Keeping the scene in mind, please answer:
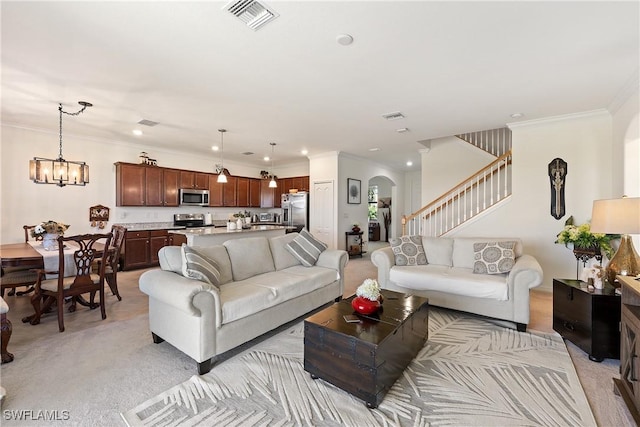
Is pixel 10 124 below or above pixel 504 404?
above

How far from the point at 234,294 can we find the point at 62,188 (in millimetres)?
4842

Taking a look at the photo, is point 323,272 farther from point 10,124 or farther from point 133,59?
point 10,124

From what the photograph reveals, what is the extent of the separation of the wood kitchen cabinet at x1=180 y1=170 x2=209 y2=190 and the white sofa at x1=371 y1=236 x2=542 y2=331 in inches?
192

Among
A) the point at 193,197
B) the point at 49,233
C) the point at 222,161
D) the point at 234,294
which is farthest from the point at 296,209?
the point at 234,294

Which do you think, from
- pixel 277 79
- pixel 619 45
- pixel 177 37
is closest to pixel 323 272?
pixel 277 79

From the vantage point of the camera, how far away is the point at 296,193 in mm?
7430

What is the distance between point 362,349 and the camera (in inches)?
68.9

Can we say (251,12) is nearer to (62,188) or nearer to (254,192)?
(62,188)

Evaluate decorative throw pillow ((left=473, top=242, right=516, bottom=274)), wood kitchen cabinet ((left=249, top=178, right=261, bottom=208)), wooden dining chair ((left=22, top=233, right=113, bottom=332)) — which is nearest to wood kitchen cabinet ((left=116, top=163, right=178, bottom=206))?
wood kitchen cabinet ((left=249, top=178, right=261, bottom=208))

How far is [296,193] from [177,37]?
5.31m

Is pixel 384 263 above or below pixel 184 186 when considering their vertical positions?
below

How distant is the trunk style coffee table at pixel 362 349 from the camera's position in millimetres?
1746

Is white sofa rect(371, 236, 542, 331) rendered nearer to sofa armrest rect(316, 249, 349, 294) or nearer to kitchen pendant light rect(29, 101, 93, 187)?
sofa armrest rect(316, 249, 349, 294)

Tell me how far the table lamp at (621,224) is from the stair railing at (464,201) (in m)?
2.71
